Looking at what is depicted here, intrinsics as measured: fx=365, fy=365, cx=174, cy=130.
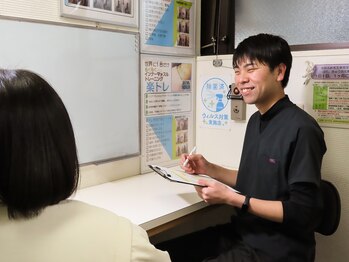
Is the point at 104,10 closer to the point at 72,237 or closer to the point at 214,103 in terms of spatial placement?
the point at 214,103

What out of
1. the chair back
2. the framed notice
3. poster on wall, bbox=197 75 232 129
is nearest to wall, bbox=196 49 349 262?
poster on wall, bbox=197 75 232 129

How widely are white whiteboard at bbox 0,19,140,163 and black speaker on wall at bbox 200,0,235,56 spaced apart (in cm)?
59

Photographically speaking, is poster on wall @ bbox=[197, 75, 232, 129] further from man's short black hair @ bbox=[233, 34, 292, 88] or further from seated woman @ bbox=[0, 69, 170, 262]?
seated woman @ bbox=[0, 69, 170, 262]

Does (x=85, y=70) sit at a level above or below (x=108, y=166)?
above

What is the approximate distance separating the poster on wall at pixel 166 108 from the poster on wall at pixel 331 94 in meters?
0.78

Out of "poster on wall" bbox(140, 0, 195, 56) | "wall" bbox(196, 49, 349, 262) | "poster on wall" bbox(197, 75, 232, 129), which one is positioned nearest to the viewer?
"wall" bbox(196, 49, 349, 262)

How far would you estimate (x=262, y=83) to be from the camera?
59.5 inches

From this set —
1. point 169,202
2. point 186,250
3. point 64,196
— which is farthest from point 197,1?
point 64,196

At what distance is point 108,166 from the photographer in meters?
1.90

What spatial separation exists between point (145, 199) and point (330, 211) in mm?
783

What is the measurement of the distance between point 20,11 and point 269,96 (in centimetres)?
108

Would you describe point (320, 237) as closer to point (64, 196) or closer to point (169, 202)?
point (169, 202)

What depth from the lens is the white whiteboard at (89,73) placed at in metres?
1.51

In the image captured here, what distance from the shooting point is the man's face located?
1.51 metres
